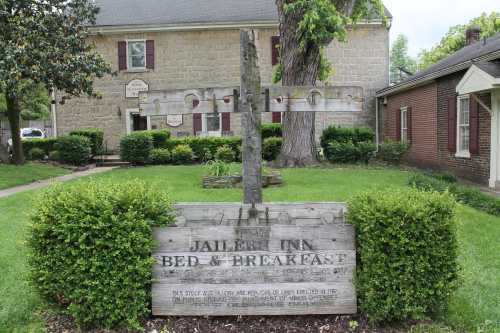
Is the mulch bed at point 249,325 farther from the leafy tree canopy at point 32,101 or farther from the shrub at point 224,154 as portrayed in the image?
the shrub at point 224,154

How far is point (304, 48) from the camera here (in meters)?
12.9

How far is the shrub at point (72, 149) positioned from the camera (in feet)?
56.4

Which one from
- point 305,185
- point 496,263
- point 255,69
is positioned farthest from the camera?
point 305,185

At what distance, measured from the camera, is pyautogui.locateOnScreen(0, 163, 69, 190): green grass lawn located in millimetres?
12860

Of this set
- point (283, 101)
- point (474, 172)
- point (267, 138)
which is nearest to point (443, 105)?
point (474, 172)

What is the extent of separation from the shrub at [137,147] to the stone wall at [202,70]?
4.69m

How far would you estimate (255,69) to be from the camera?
4.12 meters

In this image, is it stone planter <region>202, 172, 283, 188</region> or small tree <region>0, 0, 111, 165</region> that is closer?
stone planter <region>202, 172, 283, 188</region>

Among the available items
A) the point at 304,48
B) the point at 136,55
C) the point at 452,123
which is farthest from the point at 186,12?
the point at 452,123

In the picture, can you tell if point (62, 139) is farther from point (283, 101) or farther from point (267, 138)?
point (283, 101)

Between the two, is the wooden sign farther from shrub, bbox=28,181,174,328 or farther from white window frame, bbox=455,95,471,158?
white window frame, bbox=455,95,471,158

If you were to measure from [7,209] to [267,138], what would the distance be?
33.2ft

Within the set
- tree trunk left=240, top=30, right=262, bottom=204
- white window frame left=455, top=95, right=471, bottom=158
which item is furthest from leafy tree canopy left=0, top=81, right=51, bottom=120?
white window frame left=455, top=95, right=471, bottom=158

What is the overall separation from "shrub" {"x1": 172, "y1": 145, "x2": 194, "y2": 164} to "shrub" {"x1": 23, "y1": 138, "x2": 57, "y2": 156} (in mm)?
5413
